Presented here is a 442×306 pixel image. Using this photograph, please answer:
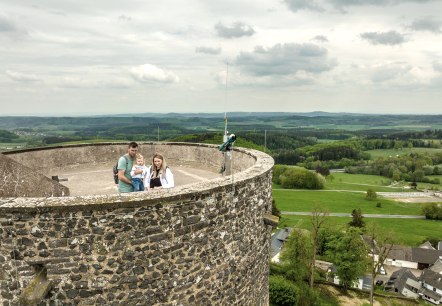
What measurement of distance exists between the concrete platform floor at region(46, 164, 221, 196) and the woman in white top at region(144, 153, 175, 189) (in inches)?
116

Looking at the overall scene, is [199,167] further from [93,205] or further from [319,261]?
[319,261]

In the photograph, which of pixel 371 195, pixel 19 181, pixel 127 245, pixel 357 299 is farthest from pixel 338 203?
pixel 127 245

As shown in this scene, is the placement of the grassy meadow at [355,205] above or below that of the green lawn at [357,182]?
below

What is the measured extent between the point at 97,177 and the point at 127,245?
7195mm

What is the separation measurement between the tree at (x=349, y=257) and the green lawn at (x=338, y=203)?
2507 centimetres

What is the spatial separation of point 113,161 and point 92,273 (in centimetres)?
901

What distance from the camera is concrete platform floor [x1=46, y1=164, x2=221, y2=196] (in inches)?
378

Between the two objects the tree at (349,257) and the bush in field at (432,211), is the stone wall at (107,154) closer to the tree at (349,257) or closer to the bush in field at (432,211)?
the tree at (349,257)

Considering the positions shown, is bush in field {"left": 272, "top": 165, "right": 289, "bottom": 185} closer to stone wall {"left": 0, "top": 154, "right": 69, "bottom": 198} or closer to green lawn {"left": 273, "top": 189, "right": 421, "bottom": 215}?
green lawn {"left": 273, "top": 189, "right": 421, "bottom": 215}

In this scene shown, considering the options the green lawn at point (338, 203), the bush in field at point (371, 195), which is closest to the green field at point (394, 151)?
the bush in field at point (371, 195)

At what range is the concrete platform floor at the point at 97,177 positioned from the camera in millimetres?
9602

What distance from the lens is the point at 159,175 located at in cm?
666

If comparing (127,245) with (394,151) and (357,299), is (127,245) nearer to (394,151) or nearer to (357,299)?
(357,299)

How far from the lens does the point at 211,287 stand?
567 cm
